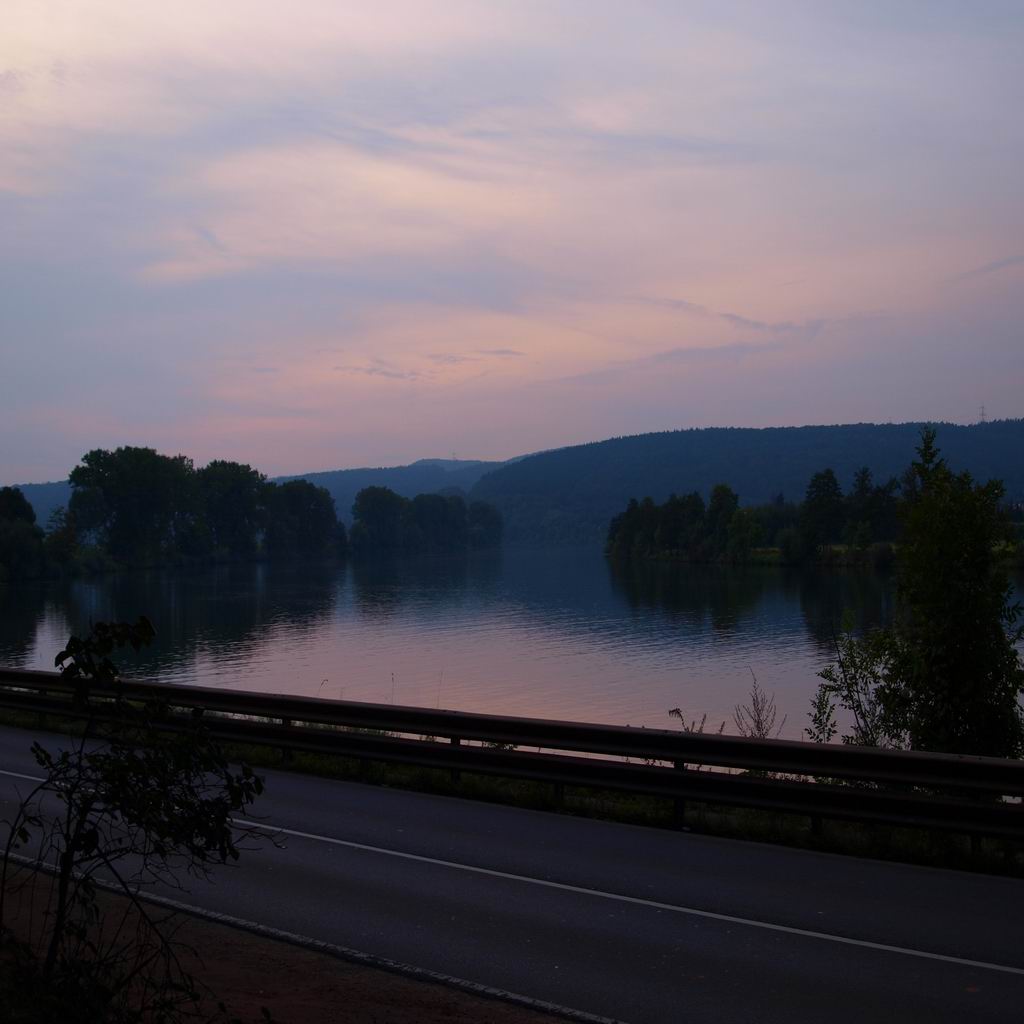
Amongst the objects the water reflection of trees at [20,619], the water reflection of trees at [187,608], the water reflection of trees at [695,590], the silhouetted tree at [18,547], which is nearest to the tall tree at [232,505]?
the water reflection of trees at [187,608]


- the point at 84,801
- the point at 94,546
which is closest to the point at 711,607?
the point at 84,801

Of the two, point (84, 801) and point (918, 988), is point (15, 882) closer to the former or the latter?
point (84, 801)

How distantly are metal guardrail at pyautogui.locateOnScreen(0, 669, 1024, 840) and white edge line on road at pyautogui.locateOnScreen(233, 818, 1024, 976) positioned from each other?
7.20 ft

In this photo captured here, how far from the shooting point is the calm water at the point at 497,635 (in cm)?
3475

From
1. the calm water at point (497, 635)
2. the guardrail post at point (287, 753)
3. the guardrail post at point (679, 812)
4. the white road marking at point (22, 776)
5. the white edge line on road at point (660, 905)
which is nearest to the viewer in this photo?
the white edge line on road at point (660, 905)

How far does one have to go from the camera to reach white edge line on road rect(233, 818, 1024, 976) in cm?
677

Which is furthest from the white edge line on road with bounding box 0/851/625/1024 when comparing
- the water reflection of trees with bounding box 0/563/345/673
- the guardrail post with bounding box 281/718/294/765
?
the water reflection of trees with bounding box 0/563/345/673

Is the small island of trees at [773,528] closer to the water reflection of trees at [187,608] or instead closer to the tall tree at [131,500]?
the water reflection of trees at [187,608]

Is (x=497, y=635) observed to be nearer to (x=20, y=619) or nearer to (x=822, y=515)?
(x=20, y=619)

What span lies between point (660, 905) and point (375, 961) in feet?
7.29

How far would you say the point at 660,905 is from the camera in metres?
7.93

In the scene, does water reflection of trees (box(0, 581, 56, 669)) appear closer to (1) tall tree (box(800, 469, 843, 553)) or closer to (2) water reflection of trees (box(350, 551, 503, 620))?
(2) water reflection of trees (box(350, 551, 503, 620))

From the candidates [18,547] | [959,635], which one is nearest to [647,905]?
[959,635]

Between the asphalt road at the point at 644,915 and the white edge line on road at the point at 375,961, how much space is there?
9cm
